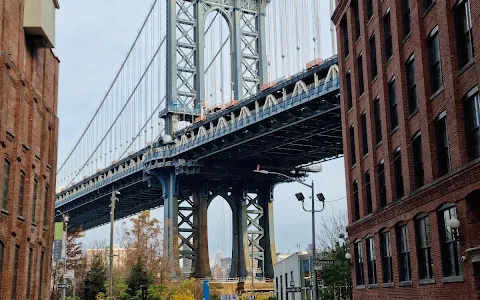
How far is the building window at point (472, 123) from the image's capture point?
66.9 ft

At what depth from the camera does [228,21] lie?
97.3 meters

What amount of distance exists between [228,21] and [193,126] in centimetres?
2169

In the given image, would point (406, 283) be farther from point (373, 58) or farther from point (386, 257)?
point (373, 58)

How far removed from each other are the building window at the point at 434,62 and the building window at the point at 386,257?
778 cm

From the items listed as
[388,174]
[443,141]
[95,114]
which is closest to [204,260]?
[95,114]

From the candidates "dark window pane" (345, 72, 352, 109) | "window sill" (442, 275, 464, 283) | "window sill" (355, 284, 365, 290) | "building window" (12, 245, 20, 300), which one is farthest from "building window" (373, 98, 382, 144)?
"building window" (12, 245, 20, 300)

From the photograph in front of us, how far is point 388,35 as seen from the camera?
30.0m

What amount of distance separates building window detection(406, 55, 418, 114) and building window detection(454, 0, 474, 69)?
4.42m

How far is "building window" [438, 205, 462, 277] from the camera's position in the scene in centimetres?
2200

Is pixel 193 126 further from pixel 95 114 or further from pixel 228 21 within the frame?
pixel 95 114

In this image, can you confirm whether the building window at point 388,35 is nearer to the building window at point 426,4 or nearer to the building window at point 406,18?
the building window at point 406,18

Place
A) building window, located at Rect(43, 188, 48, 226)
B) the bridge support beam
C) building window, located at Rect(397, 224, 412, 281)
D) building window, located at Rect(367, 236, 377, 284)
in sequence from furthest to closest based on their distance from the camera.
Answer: the bridge support beam < building window, located at Rect(43, 188, 48, 226) < building window, located at Rect(367, 236, 377, 284) < building window, located at Rect(397, 224, 412, 281)

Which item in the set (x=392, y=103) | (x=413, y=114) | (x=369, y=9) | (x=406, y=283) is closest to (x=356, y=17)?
(x=369, y=9)

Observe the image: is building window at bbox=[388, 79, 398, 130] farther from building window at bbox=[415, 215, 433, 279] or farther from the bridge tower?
the bridge tower
